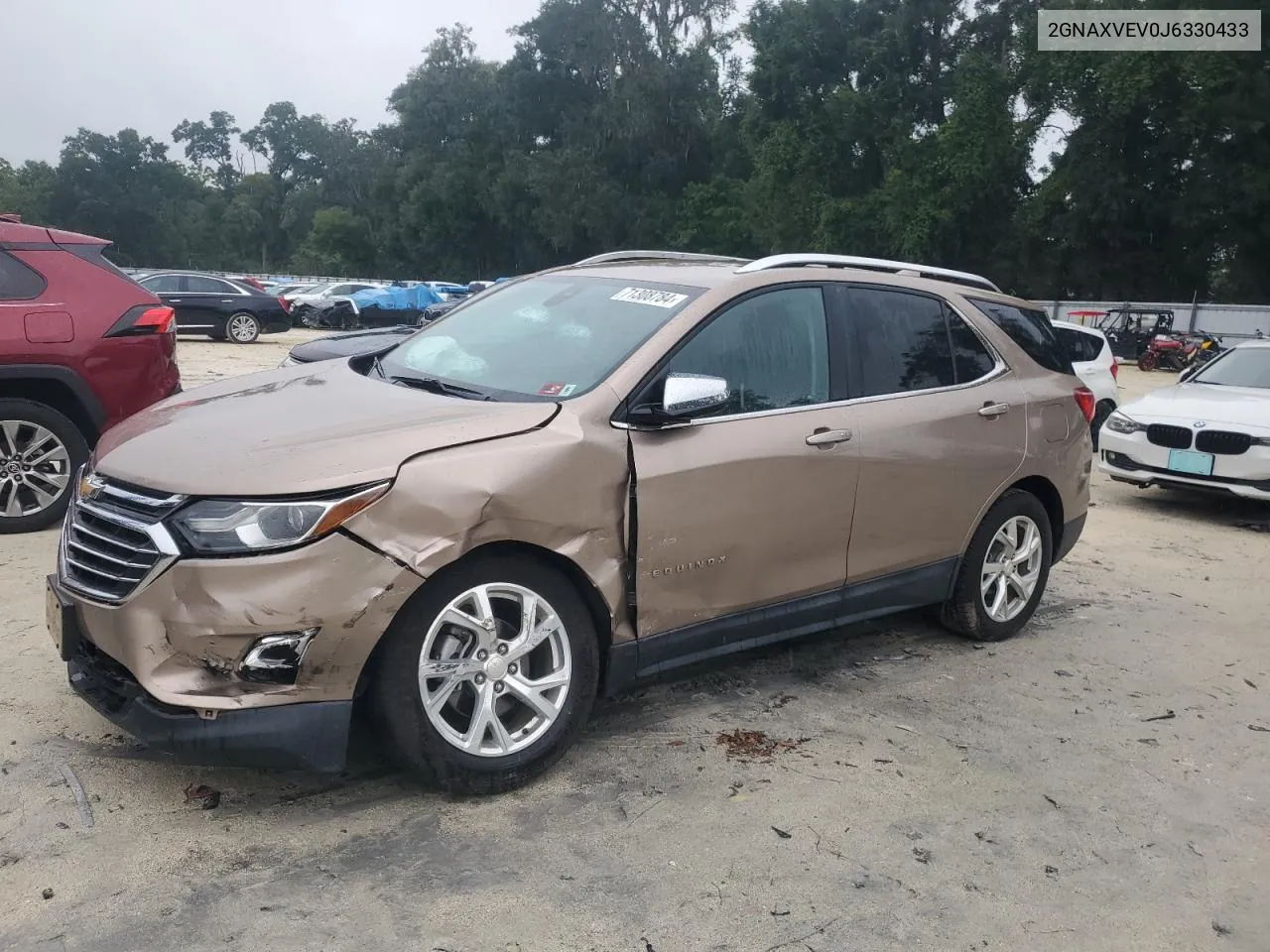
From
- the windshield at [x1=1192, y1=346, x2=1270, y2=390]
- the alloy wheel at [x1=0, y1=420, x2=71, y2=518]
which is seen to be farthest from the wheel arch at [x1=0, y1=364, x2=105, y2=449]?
A: the windshield at [x1=1192, y1=346, x2=1270, y2=390]

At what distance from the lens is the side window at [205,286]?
23656 millimetres

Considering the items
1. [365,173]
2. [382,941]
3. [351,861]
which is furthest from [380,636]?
[365,173]

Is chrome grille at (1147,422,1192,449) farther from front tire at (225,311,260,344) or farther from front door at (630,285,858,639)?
front tire at (225,311,260,344)

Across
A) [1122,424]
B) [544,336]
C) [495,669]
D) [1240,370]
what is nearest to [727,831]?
[495,669]

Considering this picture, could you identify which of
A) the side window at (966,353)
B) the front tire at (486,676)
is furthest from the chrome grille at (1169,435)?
the front tire at (486,676)

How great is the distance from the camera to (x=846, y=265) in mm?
4676

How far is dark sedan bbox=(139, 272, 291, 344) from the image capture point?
2347 cm

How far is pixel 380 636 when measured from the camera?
10.4 feet

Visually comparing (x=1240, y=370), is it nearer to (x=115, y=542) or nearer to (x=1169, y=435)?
(x=1169, y=435)

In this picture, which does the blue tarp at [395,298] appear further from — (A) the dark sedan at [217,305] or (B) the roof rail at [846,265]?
(B) the roof rail at [846,265]

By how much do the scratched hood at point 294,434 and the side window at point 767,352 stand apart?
71cm

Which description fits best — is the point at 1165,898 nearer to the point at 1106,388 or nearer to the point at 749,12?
the point at 1106,388

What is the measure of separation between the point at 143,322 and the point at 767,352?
4.25 meters

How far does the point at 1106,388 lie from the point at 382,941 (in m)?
11.3
